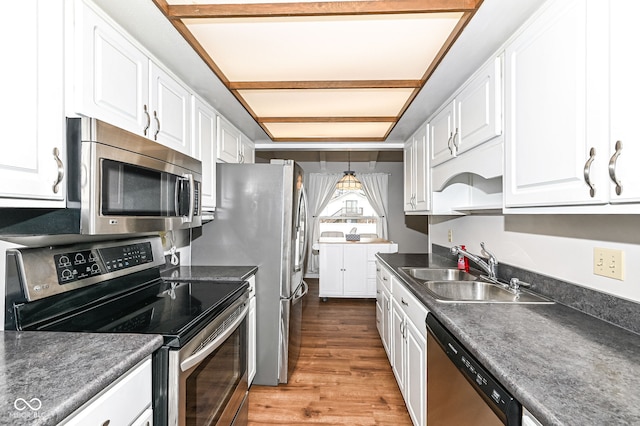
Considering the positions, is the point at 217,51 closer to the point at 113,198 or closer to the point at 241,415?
the point at 113,198

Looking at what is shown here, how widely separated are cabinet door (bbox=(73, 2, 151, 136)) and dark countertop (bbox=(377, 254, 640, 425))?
1.61 m

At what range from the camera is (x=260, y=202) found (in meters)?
2.36

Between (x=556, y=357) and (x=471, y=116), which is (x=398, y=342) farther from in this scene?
(x=471, y=116)

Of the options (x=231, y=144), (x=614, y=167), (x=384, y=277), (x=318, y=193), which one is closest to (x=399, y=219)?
(x=318, y=193)

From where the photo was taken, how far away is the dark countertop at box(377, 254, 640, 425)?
71cm

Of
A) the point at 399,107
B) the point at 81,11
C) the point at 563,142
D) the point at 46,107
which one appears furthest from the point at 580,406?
the point at 399,107

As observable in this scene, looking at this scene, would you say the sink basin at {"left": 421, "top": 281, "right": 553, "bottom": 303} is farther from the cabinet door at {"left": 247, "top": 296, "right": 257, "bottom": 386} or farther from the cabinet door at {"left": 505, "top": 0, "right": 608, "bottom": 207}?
the cabinet door at {"left": 247, "top": 296, "right": 257, "bottom": 386}

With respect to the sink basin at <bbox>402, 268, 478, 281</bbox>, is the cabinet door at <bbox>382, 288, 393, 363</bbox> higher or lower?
Result: lower

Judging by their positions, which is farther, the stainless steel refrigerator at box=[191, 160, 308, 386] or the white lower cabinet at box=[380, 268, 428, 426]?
the stainless steel refrigerator at box=[191, 160, 308, 386]

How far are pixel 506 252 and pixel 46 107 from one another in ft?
7.63

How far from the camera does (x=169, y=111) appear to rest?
5.81 feet

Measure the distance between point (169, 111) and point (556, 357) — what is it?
2.03m

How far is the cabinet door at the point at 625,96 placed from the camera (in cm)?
82

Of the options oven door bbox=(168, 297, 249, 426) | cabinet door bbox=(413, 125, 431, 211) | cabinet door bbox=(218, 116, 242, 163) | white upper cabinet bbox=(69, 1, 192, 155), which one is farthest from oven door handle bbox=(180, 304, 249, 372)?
cabinet door bbox=(413, 125, 431, 211)
